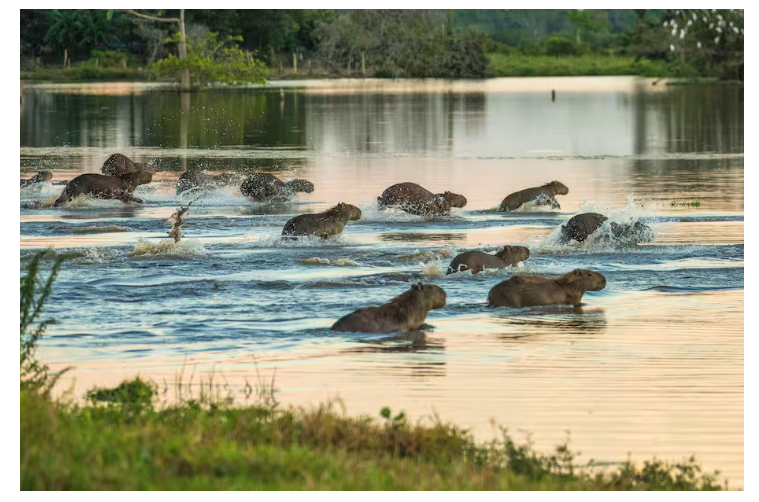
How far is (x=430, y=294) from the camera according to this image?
1335 centimetres

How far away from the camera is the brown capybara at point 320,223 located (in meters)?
18.8

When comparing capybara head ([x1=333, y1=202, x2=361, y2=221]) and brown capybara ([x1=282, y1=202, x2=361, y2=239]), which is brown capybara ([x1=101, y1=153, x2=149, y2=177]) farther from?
brown capybara ([x1=282, y1=202, x2=361, y2=239])

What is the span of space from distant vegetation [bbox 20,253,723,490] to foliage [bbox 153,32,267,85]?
2773cm

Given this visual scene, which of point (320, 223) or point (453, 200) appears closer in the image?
point (320, 223)

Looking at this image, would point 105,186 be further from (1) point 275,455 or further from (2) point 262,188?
(1) point 275,455

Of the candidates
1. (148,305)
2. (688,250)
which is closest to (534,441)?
(148,305)

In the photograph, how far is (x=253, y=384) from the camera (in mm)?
10914

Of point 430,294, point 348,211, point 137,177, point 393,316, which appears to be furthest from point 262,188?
point 393,316

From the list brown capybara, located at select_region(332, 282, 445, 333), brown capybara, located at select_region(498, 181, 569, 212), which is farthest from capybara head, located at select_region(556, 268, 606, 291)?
brown capybara, located at select_region(498, 181, 569, 212)

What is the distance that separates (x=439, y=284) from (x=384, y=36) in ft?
70.0

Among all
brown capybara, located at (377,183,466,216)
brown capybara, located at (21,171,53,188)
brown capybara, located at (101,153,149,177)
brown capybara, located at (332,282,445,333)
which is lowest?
brown capybara, located at (332,282,445,333)

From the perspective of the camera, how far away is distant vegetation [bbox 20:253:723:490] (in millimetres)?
7906

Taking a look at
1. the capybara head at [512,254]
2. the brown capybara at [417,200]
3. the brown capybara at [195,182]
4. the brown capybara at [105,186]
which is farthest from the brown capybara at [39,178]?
the capybara head at [512,254]
